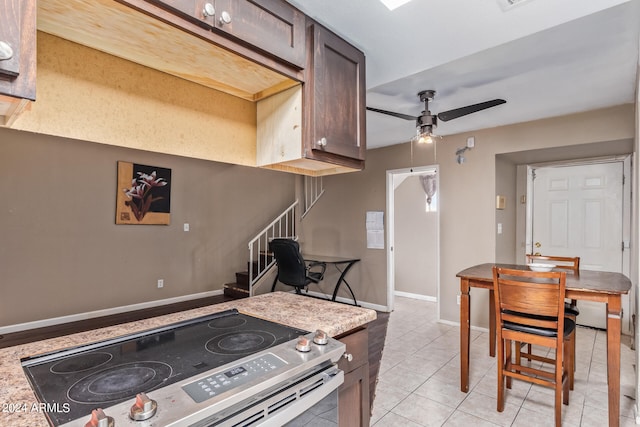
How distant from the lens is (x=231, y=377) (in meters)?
0.87

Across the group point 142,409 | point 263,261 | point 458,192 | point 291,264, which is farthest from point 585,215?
point 142,409

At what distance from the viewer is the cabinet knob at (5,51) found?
720 mm

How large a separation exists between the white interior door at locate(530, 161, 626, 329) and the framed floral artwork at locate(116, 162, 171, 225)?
5.22m

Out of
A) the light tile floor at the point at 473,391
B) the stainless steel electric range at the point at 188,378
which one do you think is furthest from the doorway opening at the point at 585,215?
the stainless steel electric range at the point at 188,378

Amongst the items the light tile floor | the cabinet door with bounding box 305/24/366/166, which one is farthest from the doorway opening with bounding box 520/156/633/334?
the cabinet door with bounding box 305/24/366/166

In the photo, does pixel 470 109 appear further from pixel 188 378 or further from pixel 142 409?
pixel 142 409

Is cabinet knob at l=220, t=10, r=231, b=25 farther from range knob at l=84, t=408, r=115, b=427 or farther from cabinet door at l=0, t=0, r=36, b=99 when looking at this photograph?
range knob at l=84, t=408, r=115, b=427

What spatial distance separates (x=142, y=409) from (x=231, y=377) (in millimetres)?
227

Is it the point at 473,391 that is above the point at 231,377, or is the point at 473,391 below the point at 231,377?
below

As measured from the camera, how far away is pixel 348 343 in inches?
52.0

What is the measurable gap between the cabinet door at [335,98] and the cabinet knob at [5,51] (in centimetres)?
90

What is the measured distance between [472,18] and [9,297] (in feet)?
17.0

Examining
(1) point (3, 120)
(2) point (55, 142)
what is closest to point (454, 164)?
(1) point (3, 120)

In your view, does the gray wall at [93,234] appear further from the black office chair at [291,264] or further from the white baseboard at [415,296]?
the white baseboard at [415,296]
